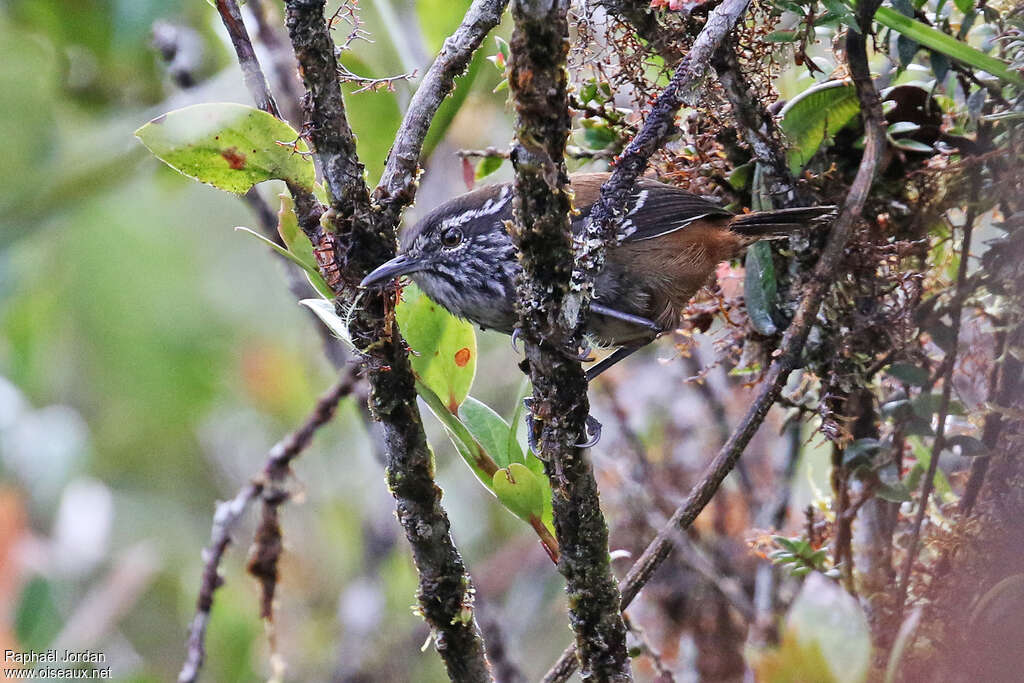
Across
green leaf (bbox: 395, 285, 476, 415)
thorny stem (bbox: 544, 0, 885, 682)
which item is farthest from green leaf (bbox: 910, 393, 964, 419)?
green leaf (bbox: 395, 285, 476, 415)

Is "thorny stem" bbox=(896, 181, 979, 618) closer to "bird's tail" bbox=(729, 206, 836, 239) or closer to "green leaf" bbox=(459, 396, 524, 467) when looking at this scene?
"bird's tail" bbox=(729, 206, 836, 239)

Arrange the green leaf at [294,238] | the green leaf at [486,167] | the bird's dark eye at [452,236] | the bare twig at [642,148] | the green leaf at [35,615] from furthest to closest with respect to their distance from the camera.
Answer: the green leaf at [35,615] < the bird's dark eye at [452,236] < the green leaf at [486,167] < the green leaf at [294,238] < the bare twig at [642,148]

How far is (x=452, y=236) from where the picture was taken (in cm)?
303

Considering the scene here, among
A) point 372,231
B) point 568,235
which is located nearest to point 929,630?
point 568,235

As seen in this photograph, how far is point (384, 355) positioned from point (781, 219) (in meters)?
1.06

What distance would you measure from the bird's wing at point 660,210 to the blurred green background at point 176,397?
64 cm

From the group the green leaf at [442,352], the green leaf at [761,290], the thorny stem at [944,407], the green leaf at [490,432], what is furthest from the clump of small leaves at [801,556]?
the green leaf at [442,352]

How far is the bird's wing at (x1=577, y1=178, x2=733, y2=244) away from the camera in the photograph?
9.16 feet

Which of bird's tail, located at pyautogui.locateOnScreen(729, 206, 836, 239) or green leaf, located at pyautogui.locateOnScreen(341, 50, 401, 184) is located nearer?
bird's tail, located at pyautogui.locateOnScreen(729, 206, 836, 239)

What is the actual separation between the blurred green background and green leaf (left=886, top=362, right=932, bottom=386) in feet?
3.95

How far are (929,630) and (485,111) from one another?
3.05 meters

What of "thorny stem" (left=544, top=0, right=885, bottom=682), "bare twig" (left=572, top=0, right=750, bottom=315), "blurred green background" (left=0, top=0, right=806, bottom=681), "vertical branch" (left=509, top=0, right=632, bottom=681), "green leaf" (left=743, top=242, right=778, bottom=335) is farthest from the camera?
"blurred green background" (left=0, top=0, right=806, bottom=681)

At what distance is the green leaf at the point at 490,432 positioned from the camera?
208 cm

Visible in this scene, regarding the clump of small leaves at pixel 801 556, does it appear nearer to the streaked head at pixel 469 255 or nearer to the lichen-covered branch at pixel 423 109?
the streaked head at pixel 469 255
